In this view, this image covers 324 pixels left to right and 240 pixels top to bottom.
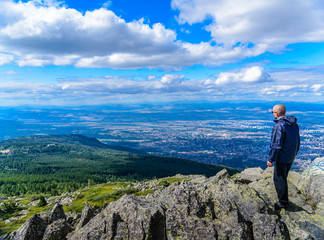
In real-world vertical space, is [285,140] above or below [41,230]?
above

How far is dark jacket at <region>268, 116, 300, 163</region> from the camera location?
14.8m

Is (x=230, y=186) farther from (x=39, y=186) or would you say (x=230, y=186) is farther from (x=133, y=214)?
(x=39, y=186)

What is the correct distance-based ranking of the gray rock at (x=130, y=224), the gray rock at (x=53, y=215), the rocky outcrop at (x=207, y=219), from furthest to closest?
the gray rock at (x=53, y=215) → the gray rock at (x=130, y=224) → the rocky outcrop at (x=207, y=219)

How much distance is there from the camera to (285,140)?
1506 cm

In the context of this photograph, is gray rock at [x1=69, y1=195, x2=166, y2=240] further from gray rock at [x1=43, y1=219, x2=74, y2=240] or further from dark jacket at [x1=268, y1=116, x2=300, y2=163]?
dark jacket at [x1=268, y1=116, x2=300, y2=163]

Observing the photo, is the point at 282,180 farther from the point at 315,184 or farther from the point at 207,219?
the point at 207,219

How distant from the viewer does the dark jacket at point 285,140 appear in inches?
584

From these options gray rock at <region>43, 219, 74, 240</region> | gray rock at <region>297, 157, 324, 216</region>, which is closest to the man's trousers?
gray rock at <region>297, 157, 324, 216</region>

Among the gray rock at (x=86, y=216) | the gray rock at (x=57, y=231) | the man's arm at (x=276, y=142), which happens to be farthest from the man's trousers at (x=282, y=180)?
the gray rock at (x=57, y=231)

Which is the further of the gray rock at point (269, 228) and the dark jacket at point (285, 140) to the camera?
the dark jacket at point (285, 140)

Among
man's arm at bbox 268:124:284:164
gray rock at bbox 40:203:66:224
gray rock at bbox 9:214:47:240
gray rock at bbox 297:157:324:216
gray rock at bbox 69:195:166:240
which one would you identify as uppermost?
man's arm at bbox 268:124:284:164

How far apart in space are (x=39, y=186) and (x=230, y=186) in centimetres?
16089

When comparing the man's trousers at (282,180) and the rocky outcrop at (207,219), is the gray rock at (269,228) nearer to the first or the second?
the rocky outcrop at (207,219)

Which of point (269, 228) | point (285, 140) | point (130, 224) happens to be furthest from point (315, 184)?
point (130, 224)
